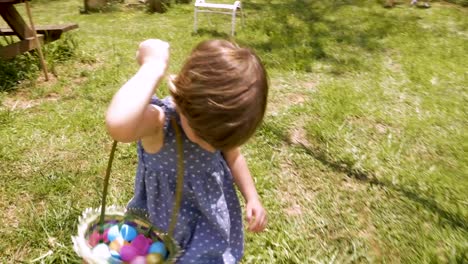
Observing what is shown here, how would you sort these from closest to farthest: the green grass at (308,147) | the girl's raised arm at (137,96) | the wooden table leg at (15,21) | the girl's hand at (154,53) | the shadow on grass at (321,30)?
the girl's raised arm at (137,96) < the girl's hand at (154,53) < the green grass at (308,147) < the wooden table leg at (15,21) < the shadow on grass at (321,30)

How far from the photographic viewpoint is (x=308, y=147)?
10.0 feet

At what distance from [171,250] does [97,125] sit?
6.51 ft

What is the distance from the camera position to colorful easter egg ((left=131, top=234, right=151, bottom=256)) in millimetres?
1301

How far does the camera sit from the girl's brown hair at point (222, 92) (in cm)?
113

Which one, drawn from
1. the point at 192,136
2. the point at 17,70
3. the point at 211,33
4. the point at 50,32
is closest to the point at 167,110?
the point at 192,136

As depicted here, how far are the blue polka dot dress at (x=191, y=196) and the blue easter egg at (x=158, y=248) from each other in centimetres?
12

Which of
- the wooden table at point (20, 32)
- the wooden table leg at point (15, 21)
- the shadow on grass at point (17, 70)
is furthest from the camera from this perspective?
the wooden table leg at point (15, 21)

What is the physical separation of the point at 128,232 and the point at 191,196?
0.22m

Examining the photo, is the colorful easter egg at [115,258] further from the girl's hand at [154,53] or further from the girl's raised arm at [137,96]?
the girl's hand at [154,53]

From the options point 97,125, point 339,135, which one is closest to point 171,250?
point 97,125

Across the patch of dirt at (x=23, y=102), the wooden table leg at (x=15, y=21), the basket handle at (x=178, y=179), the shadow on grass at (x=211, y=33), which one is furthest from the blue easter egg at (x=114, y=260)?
the shadow on grass at (x=211, y=33)

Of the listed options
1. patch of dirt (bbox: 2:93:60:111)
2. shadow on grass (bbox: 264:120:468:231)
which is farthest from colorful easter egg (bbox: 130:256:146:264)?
patch of dirt (bbox: 2:93:60:111)

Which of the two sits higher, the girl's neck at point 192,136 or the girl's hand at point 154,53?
the girl's hand at point 154,53

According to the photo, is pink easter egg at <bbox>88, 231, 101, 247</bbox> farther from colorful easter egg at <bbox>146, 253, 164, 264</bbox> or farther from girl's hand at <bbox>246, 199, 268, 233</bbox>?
girl's hand at <bbox>246, 199, 268, 233</bbox>
